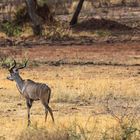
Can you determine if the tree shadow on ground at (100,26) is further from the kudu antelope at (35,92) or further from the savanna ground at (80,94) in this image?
the kudu antelope at (35,92)

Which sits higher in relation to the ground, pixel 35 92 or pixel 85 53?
pixel 35 92

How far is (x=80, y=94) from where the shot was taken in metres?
17.7

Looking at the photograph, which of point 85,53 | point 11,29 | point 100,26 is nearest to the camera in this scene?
point 85,53

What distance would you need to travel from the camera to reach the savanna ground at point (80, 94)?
1233 centimetres

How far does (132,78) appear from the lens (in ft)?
70.0

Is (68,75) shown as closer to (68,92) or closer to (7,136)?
(68,92)

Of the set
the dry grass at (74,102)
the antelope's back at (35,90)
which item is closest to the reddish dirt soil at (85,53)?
the dry grass at (74,102)

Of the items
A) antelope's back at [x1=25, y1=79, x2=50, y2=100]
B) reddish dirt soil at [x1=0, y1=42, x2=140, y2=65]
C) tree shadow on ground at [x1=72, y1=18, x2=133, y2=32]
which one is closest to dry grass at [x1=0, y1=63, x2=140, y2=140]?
antelope's back at [x1=25, y1=79, x2=50, y2=100]

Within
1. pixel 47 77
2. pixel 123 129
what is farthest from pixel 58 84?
pixel 123 129

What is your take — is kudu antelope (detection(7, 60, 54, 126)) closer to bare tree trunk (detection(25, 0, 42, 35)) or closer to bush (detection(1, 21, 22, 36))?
bare tree trunk (detection(25, 0, 42, 35))

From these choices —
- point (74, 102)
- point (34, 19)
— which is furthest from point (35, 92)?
point (34, 19)

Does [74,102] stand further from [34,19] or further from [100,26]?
[100,26]

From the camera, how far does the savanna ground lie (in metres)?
12.3

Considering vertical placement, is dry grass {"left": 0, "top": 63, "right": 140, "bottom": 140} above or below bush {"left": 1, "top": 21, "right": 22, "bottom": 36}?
above
